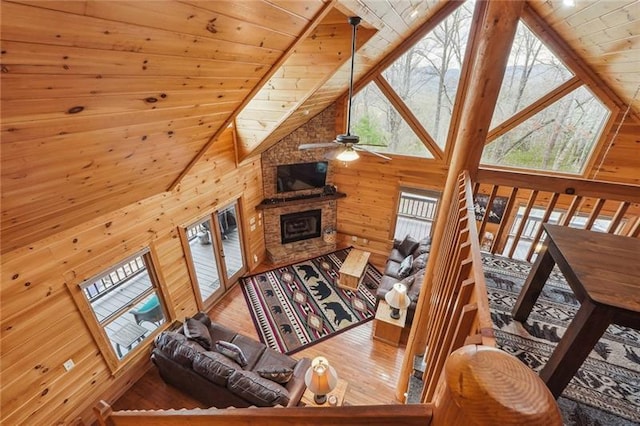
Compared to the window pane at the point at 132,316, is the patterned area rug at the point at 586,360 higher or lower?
higher

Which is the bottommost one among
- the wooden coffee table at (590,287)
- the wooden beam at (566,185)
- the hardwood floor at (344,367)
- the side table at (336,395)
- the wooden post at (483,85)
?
the hardwood floor at (344,367)

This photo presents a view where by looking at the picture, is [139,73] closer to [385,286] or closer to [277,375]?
[277,375]

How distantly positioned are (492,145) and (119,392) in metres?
7.26

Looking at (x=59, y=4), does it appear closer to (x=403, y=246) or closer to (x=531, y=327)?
(x=531, y=327)

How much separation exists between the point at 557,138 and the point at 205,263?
291 inches

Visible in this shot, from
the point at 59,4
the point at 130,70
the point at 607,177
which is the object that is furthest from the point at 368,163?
the point at 59,4

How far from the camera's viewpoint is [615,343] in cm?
178

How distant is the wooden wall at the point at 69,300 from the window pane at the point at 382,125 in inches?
129

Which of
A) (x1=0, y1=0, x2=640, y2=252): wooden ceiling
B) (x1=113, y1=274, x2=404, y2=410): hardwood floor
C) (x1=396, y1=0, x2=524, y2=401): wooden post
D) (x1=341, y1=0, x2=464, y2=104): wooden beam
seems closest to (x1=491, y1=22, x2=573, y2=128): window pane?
(x1=0, y1=0, x2=640, y2=252): wooden ceiling

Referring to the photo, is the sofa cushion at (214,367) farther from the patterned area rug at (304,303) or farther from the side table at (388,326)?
the side table at (388,326)

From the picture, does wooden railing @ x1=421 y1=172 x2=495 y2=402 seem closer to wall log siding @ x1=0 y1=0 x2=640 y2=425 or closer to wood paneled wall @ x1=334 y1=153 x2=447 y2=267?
wall log siding @ x1=0 y1=0 x2=640 y2=425

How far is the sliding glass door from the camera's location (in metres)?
4.86

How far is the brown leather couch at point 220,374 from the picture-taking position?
10.1 ft

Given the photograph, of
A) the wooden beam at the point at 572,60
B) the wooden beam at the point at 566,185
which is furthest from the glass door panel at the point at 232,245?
the wooden beam at the point at 572,60
